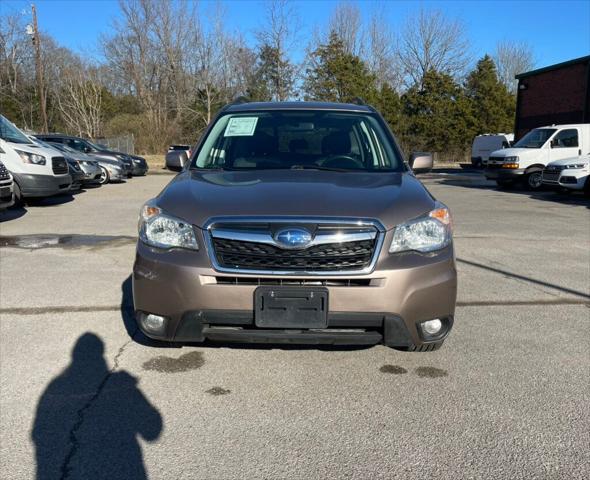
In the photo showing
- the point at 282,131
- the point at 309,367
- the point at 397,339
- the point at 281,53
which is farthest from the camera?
the point at 281,53

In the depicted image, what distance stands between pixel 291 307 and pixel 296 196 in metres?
0.70

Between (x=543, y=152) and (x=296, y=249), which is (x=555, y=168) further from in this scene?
(x=296, y=249)

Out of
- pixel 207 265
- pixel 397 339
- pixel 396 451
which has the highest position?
pixel 207 265

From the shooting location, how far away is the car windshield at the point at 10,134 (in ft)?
36.8

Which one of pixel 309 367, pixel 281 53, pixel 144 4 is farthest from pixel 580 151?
pixel 144 4

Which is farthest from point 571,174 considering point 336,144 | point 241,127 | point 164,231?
point 164,231

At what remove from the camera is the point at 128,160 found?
77.9 ft

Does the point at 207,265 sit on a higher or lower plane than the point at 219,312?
higher

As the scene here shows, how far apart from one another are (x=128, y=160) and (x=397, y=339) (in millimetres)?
22414

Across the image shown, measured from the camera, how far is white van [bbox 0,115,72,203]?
10938mm

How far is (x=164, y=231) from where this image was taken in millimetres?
3256

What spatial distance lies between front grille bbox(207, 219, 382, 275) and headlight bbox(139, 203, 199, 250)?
0.17 m

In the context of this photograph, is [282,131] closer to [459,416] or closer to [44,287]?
[459,416]

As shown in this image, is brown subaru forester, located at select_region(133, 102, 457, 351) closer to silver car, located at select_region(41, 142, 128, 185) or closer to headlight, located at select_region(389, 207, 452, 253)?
headlight, located at select_region(389, 207, 452, 253)
